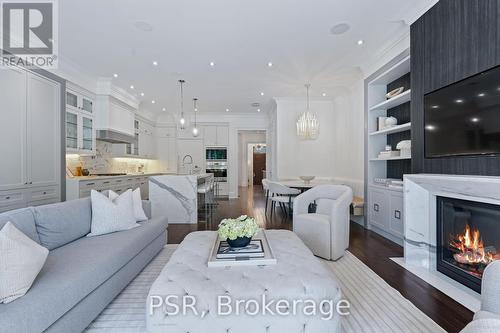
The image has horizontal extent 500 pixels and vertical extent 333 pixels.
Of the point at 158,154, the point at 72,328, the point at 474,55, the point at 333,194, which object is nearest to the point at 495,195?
the point at 474,55

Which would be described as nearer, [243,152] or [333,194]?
[333,194]

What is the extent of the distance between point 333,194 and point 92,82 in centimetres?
521

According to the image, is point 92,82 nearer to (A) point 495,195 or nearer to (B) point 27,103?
(B) point 27,103

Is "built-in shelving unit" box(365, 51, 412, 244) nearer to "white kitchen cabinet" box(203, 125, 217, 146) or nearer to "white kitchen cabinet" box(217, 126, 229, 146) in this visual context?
"white kitchen cabinet" box(217, 126, 229, 146)

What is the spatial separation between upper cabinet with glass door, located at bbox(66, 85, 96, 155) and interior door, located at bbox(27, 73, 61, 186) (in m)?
0.42

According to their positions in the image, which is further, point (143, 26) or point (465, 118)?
point (143, 26)

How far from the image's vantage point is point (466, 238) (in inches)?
94.3

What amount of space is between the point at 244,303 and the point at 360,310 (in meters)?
1.08

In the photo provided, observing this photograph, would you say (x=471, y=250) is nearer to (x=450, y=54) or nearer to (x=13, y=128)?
(x=450, y=54)

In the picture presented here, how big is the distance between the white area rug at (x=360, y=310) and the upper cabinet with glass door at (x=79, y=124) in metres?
3.44

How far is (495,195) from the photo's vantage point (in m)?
1.90

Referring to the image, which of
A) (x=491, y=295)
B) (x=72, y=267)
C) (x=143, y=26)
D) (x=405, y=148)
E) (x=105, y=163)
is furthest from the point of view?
(x=105, y=163)

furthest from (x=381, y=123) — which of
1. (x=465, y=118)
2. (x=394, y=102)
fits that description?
(x=465, y=118)

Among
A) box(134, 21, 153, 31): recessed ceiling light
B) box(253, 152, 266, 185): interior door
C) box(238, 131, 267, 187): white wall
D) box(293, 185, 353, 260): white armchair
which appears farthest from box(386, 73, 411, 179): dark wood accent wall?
box(253, 152, 266, 185): interior door
